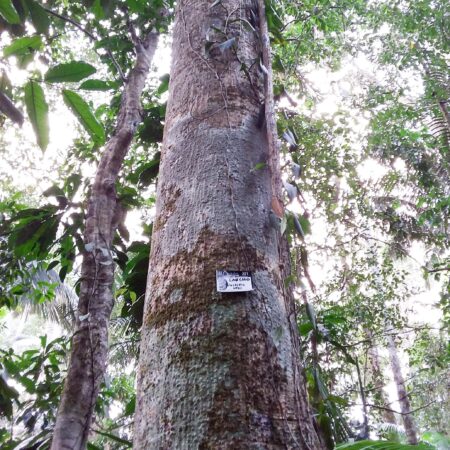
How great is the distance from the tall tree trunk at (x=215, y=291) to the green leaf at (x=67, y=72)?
0.87 ft

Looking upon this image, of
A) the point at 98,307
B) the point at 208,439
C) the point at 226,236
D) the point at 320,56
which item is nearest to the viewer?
the point at 208,439

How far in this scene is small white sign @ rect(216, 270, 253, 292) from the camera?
73 cm

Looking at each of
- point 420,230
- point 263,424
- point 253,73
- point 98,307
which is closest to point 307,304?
point 263,424

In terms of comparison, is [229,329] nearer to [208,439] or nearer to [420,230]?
[208,439]

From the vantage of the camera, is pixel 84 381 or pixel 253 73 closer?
pixel 253 73

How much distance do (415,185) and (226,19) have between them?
197 inches

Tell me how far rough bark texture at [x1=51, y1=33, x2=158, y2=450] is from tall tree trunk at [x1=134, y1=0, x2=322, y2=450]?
0.80 meters

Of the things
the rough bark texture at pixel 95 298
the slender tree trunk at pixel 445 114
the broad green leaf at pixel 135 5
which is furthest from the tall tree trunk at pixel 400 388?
the broad green leaf at pixel 135 5

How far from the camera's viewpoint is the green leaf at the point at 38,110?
3.71 feet

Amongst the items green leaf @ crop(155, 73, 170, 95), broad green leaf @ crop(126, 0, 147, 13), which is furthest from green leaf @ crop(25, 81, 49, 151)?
green leaf @ crop(155, 73, 170, 95)

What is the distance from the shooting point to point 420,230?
5348 millimetres

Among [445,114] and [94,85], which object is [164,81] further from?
[445,114]

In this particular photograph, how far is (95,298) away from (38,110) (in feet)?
2.45

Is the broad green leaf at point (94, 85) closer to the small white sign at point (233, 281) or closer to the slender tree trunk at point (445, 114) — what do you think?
the small white sign at point (233, 281)
